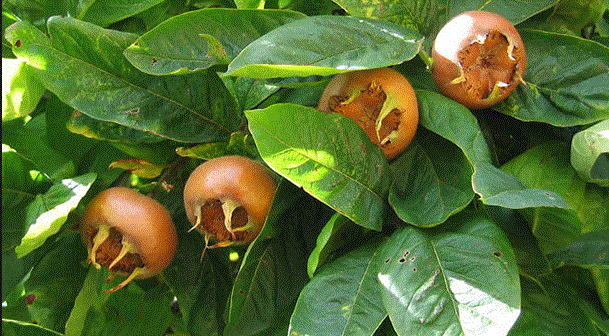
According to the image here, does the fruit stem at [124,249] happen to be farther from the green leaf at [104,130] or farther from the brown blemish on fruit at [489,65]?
the brown blemish on fruit at [489,65]

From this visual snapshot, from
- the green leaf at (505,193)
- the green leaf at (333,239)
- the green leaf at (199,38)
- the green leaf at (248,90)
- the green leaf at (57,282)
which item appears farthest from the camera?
the green leaf at (57,282)

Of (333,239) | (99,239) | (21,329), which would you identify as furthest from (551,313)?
(21,329)

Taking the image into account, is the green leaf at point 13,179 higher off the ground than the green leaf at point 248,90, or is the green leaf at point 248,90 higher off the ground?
the green leaf at point 248,90

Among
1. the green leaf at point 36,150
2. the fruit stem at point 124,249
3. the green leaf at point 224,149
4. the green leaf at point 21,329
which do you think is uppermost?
the green leaf at point 224,149

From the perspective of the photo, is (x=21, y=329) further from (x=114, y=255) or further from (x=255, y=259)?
(x=255, y=259)

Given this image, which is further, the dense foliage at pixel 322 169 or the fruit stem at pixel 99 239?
the fruit stem at pixel 99 239

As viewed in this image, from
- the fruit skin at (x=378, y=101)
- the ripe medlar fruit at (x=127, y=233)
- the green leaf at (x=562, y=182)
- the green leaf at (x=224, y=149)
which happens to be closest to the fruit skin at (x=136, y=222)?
the ripe medlar fruit at (x=127, y=233)

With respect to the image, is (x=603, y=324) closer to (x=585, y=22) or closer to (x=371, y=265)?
(x=371, y=265)

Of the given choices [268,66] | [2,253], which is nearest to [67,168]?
[2,253]
